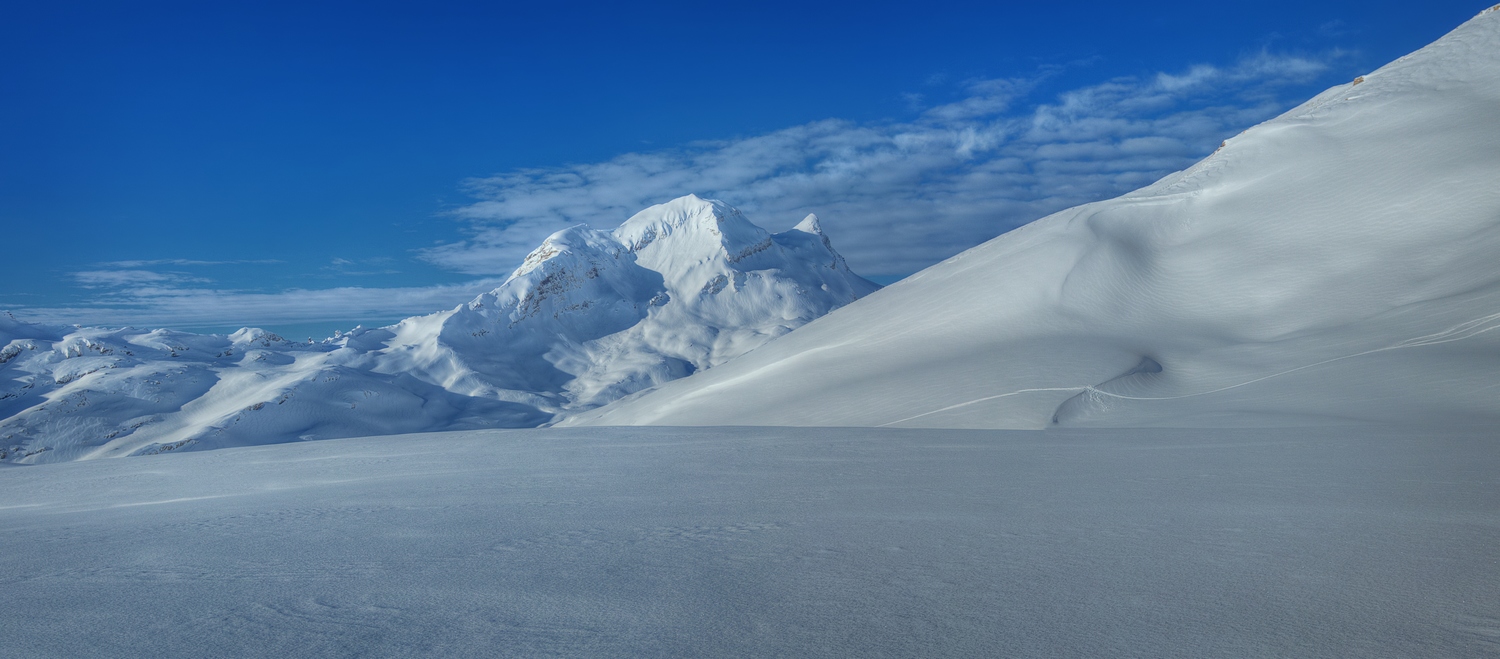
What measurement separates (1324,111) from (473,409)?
423 feet

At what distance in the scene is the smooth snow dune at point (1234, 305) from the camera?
41.1 ft

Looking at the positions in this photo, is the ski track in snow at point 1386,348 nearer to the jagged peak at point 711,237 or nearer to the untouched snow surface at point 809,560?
the untouched snow surface at point 809,560

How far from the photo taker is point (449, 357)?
154 meters

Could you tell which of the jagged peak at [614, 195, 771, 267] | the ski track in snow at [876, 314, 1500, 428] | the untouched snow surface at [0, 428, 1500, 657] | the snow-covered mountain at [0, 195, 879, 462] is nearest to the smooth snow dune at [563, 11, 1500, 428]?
the ski track in snow at [876, 314, 1500, 428]

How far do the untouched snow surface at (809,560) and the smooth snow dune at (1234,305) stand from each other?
431 cm

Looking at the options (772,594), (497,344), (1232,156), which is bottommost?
(772,594)

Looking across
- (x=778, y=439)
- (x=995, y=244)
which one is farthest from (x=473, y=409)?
(x=778, y=439)

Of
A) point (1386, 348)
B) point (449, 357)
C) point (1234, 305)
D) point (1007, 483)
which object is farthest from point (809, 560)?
point (449, 357)

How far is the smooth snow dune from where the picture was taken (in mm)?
12523

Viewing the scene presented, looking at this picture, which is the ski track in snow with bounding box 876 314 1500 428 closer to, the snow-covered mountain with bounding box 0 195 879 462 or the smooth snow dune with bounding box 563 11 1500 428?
the smooth snow dune with bounding box 563 11 1500 428

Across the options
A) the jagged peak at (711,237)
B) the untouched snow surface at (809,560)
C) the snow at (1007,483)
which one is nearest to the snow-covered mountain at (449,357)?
the jagged peak at (711,237)

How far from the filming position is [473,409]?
445 feet

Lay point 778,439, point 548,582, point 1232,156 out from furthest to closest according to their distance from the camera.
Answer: point 1232,156 < point 778,439 < point 548,582

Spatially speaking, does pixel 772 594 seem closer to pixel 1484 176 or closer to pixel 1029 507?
pixel 1029 507
